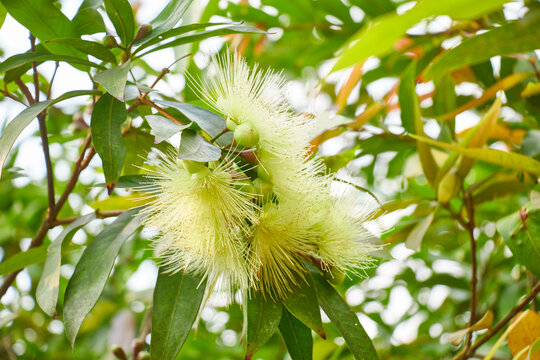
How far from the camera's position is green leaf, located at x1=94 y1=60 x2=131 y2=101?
2.01 feet

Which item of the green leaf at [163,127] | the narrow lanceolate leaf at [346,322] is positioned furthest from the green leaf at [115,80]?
the narrow lanceolate leaf at [346,322]

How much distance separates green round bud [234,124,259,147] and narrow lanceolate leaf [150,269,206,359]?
0.20m

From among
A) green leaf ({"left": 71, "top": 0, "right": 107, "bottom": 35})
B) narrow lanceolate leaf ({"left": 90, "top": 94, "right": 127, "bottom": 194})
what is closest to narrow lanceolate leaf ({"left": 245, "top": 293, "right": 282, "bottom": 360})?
narrow lanceolate leaf ({"left": 90, "top": 94, "right": 127, "bottom": 194})

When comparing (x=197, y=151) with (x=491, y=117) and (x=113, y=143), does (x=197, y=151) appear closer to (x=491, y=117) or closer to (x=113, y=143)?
(x=113, y=143)

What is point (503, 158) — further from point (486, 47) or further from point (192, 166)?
point (192, 166)

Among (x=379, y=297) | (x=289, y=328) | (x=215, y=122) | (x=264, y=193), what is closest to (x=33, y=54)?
(x=215, y=122)

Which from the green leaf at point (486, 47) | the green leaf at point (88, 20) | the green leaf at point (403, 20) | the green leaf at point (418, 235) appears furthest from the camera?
the green leaf at point (418, 235)

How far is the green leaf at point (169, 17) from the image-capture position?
0.75 m

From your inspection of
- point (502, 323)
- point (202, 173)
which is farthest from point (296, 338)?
point (502, 323)

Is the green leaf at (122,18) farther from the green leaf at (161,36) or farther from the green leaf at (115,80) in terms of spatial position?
the green leaf at (115,80)

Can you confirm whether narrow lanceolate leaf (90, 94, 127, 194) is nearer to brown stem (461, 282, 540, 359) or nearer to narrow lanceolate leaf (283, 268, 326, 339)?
narrow lanceolate leaf (283, 268, 326, 339)

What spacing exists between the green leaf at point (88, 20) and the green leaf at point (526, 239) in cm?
75

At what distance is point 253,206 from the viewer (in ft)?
2.22

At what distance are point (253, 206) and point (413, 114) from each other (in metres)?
0.46
